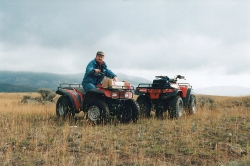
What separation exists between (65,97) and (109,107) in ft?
5.72

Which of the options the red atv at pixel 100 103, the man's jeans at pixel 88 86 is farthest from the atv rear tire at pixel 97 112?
the man's jeans at pixel 88 86

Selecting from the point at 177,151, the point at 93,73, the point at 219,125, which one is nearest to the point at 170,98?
the point at 219,125

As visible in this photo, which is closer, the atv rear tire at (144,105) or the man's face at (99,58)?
the man's face at (99,58)

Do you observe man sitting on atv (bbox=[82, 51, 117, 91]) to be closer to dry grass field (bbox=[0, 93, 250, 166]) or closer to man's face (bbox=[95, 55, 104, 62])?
man's face (bbox=[95, 55, 104, 62])

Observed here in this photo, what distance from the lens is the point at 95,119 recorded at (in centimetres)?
865

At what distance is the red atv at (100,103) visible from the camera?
8547 millimetres

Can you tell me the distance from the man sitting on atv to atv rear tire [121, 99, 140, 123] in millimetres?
953

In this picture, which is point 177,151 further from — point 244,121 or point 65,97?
point 65,97

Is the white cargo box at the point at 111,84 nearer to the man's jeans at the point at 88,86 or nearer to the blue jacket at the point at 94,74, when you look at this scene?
the man's jeans at the point at 88,86

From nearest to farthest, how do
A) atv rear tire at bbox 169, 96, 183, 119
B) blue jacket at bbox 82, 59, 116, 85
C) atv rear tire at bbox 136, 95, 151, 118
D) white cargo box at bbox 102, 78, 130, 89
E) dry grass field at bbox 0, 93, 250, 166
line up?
dry grass field at bbox 0, 93, 250, 166 < white cargo box at bbox 102, 78, 130, 89 < blue jacket at bbox 82, 59, 116, 85 < atv rear tire at bbox 169, 96, 183, 119 < atv rear tire at bbox 136, 95, 151, 118

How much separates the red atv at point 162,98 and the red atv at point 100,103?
1.68 meters

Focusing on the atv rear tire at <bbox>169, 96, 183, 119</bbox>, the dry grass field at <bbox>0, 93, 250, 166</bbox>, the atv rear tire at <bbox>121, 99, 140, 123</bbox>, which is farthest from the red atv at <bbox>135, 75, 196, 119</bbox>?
the dry grass field at <bbox>0, 93, 250, 166</bbox>

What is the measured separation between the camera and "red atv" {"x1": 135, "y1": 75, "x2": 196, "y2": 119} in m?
10.5

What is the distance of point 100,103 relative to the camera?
27.8 feet
